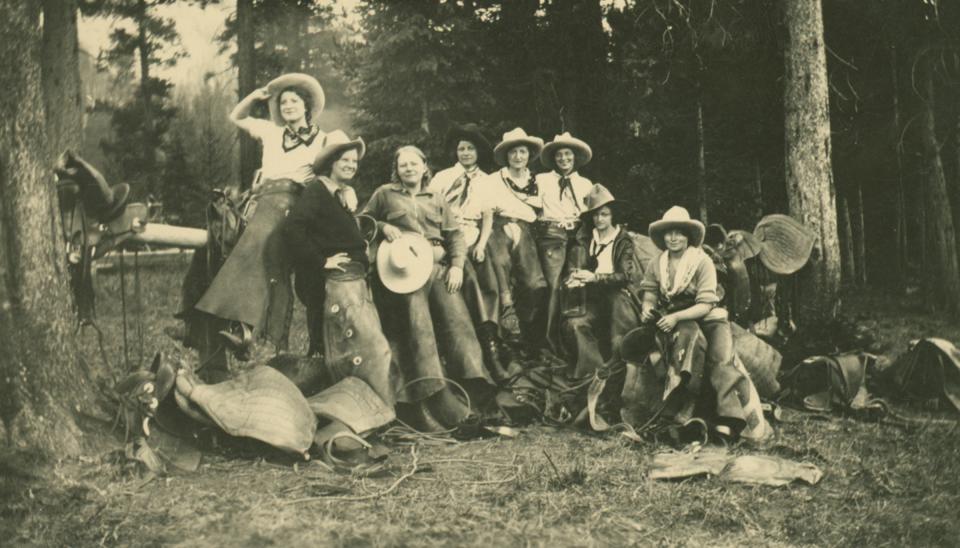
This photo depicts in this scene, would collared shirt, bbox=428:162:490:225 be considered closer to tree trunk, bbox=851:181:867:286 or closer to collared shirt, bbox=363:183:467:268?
collared shirt, bbox=363:183:467:268

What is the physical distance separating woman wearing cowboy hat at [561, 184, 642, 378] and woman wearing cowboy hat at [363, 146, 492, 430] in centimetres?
95

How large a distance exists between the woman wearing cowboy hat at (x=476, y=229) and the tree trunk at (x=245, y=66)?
81.5 inches

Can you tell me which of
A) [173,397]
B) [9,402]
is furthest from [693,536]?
[9,402]

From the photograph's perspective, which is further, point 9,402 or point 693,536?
point 9,402

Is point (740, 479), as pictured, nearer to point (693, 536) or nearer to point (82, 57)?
point (693, 536)

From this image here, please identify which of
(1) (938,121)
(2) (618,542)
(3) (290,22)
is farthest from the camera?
(1) (938,121)

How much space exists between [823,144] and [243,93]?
573 cm

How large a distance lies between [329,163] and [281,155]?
41 centimetres

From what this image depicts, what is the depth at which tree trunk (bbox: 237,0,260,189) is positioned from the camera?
8.34m

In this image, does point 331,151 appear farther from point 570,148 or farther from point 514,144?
point 570,148

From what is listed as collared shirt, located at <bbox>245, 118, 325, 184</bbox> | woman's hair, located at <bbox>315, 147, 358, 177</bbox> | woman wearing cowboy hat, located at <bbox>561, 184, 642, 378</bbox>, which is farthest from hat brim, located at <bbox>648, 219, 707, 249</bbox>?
collared shirt, located at <bbox>245, 118, 325, 184</bbox>

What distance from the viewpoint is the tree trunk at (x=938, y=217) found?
12.1 metres

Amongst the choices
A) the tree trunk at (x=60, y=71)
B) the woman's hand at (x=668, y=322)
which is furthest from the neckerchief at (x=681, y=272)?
the tree trunk at (x=60, y=71)

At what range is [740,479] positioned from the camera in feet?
16.4
